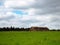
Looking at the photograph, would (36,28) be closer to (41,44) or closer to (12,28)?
(12,28)

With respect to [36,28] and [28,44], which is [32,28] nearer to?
[36,28]

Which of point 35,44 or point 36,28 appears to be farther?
point 36,28

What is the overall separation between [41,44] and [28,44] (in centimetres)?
197

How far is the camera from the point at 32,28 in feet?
464

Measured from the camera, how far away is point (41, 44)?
89.1ft

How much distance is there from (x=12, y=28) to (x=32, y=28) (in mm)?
21167

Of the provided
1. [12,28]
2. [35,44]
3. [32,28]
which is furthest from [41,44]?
[32,28]

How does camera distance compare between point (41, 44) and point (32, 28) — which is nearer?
point (41, 44)

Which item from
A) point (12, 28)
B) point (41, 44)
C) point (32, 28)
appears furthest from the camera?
point (32, 28)

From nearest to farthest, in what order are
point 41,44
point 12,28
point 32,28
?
point 41,44
point 12,28
point 32,28

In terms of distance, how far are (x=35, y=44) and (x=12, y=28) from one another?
99530mm

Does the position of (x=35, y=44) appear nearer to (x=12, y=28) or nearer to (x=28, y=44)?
(x=28, y=44)

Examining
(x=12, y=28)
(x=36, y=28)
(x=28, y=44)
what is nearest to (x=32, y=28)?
(x=36, y=28)

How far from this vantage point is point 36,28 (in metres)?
142
